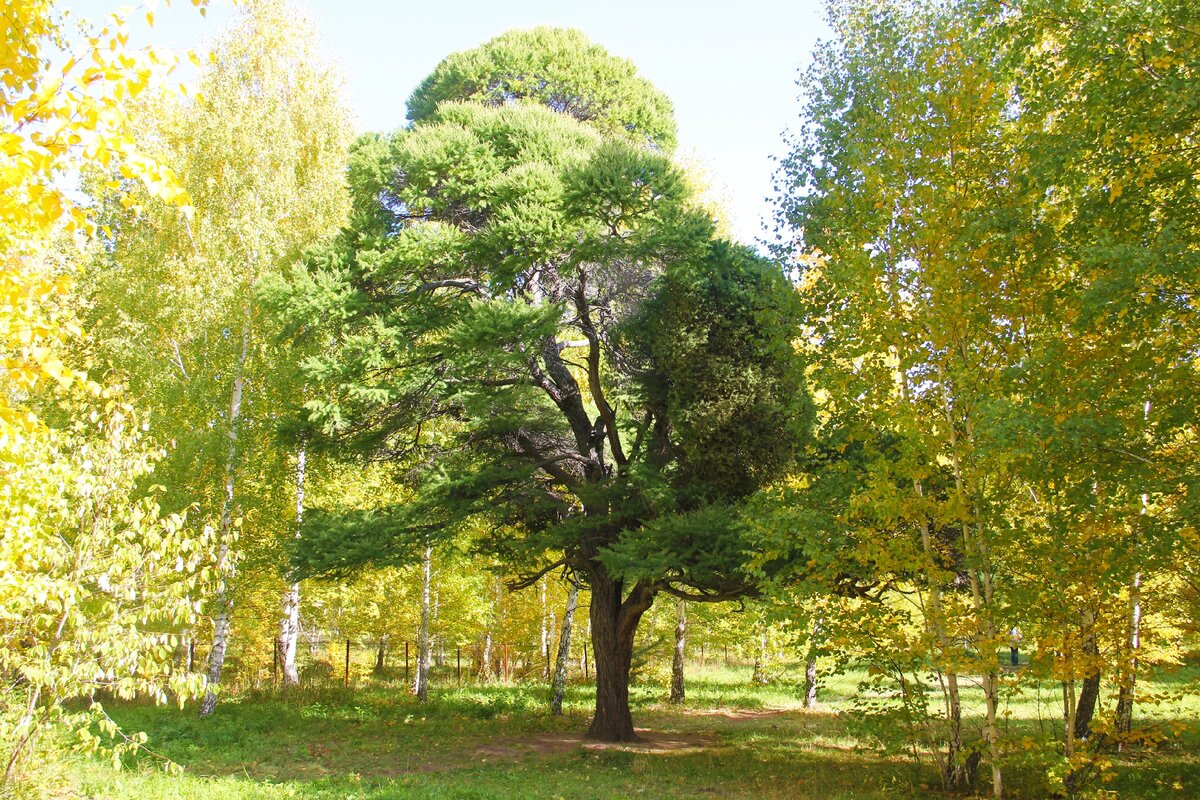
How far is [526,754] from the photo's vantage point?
12258mm

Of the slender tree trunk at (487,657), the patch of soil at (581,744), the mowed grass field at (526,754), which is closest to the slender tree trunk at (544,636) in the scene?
the slender tree trunk at (487,657)

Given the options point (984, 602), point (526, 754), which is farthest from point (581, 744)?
point (984, 602)

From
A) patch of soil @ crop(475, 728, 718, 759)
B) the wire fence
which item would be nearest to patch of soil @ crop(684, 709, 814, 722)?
patch of soil @ crop(475, 728, 718, 759)

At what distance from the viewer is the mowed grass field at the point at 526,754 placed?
8797 mm

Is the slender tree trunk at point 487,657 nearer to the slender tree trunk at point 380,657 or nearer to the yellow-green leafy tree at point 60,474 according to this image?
the slender tree trunk at point 380,657

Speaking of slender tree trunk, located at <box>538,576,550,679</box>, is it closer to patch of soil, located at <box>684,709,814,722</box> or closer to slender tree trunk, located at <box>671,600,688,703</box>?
slender tree trunk, located at <box>671,600,688,703</box>

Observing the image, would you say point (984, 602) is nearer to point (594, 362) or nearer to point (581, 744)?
point (594, 362)

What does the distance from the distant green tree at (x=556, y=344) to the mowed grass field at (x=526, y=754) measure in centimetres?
197

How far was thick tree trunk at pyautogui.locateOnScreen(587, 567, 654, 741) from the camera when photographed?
13352 mm

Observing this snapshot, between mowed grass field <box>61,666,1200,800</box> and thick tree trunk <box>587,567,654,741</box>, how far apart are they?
0.48 m

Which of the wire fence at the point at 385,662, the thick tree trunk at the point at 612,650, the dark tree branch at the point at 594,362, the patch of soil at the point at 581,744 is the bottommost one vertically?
the wire fence at the point at 385,662

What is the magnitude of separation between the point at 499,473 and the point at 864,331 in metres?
6.17

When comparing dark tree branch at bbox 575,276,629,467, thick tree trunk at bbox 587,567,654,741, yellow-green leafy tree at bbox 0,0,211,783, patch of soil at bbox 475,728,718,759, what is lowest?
patch of soil at bbox 475,728,718,759

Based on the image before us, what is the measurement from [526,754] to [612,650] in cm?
222
